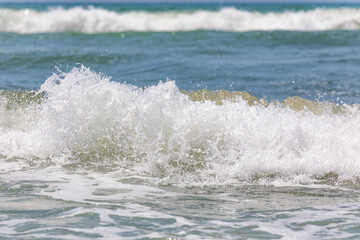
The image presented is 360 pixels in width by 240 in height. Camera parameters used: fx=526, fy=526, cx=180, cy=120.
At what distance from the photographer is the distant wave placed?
21531mm

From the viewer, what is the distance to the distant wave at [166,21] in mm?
21531

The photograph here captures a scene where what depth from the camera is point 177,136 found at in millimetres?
4926

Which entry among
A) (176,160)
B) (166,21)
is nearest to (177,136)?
(176,160)

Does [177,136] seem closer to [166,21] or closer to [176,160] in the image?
[176,160]

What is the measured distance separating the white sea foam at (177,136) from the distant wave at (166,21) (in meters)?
16.5

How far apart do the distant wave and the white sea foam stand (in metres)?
16.5

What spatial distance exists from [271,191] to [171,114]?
1.38m

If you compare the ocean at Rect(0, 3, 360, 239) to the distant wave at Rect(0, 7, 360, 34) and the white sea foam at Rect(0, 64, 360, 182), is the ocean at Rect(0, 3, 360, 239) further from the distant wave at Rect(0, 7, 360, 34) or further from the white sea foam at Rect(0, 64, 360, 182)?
the distant wave at Rect(0, 7, 360, 34)

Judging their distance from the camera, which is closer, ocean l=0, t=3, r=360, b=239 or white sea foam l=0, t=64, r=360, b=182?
ocean l=0, t=3, r=360, b=239

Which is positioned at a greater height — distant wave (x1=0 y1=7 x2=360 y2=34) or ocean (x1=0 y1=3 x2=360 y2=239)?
distant wave (x1=0 y1=7 x2=360 y2=34)

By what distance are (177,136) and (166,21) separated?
1874 centimetres

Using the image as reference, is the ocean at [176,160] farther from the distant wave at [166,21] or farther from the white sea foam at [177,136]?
the distant wave at [166,21]

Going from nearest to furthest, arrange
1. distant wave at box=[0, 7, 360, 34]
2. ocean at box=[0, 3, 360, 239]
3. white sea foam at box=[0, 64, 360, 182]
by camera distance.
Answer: ocean at box=[0, 3, 360, 239], white sea foam at box=[0, 64, 360, 182], distant wave at box=[0, 7, 360, 34]

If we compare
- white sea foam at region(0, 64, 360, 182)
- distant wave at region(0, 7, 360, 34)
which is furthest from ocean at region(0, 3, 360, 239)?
distant wave at region(0, 7, 360, 34)
